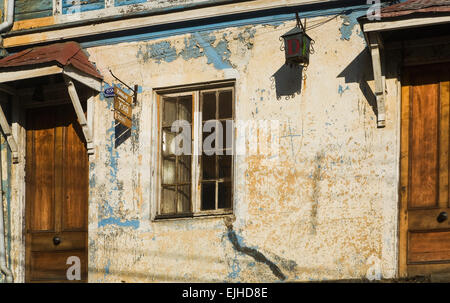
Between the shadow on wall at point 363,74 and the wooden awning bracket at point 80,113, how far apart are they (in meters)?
3.40

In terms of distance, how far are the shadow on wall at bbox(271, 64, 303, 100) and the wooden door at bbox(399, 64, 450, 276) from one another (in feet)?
4.22

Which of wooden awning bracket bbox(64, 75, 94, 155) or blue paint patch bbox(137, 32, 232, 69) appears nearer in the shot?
blue paint patch bbox(137, 32, 232, 69)

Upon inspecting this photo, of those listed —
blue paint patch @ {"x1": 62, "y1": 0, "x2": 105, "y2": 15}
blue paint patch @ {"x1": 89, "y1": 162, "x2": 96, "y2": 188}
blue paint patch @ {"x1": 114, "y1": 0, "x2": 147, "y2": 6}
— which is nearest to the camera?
blue paint patch @ {"x1": 89, "y1": 162, "x2": 96, "y2": 188}

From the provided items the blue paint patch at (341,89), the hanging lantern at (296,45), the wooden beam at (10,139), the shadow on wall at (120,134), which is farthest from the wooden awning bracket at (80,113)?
the blue paint patch at (341,89)

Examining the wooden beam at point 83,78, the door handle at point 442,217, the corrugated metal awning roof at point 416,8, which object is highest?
the corrugated metal awning roof at point 416,8

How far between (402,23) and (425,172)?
1.75 meters

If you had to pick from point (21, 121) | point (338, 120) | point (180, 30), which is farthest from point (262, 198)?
point (21, 121)

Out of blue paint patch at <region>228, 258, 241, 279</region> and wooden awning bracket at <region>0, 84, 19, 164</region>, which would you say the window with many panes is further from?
wooden awning bracket at <region>0, 84, 19, 164</region>

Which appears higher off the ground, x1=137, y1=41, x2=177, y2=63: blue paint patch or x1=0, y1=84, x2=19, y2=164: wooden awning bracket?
x1=137, y1=41, x2=177, y2=63: blue paint patch

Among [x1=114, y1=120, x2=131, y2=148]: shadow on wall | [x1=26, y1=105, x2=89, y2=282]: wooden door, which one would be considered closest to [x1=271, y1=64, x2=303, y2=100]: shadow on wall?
[x1=114, y1=120, x2=131, y2=148]: shadow on wall

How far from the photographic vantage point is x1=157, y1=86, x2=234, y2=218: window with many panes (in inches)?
479

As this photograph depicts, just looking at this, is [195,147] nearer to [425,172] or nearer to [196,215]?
[196,215]

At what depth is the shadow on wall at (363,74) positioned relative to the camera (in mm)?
11383

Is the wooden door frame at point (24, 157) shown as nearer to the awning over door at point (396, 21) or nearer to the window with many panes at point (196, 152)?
the window with many panes at point (196, 152)
